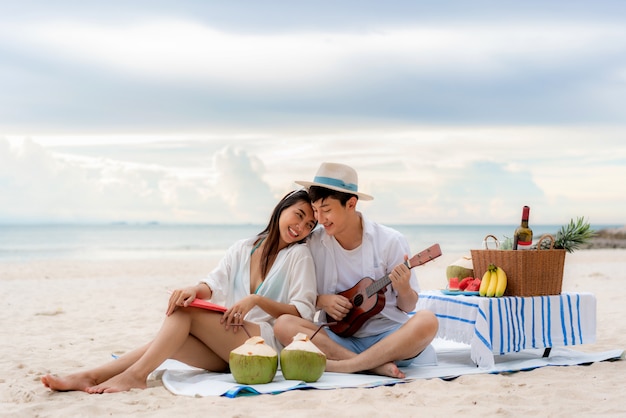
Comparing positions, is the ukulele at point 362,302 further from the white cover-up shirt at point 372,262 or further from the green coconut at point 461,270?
the green coconut at point 461,270

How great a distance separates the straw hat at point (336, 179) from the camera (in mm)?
4125

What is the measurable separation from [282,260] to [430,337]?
3.10 ft

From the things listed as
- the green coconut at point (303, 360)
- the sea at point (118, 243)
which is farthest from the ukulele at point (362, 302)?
the sea at point (118, 243)

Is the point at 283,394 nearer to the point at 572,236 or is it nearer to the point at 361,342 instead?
the point at 361,342

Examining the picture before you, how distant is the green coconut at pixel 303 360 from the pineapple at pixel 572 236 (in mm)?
1755

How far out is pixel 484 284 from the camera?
15.2 feet

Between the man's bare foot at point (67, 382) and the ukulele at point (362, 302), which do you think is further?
the ukulele at point (362, 302)

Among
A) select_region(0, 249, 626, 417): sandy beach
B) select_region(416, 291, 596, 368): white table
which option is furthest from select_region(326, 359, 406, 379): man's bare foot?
select_region(416, 291, 596, 368): white table

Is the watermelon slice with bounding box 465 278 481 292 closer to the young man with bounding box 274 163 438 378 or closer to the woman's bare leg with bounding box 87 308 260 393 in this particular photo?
the young man with bounding box 274 163 438 378

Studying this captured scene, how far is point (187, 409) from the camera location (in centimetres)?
345

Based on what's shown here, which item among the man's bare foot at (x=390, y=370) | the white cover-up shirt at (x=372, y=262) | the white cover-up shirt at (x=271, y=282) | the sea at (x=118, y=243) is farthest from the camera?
the sea at (x=118, y=243)

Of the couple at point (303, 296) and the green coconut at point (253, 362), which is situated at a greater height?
the couple at point (303, 296)

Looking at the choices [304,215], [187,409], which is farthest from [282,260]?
[187,409]

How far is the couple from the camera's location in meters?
3.92
